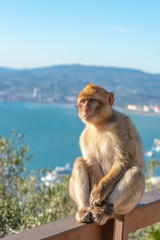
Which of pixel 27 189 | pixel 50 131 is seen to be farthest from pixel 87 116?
pixel 50 131

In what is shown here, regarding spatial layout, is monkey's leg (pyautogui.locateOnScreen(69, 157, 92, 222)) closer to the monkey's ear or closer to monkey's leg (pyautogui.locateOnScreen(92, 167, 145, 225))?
monkey's leg (pyautogui.locateOnScreen(92, 167, 145, 225))

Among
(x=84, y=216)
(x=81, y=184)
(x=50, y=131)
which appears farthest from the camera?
(x=50, y=131)

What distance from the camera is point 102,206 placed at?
68.5 inches

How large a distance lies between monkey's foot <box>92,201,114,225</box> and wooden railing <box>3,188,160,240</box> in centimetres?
4

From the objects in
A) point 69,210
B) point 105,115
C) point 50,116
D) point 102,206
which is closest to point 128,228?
point 102,206

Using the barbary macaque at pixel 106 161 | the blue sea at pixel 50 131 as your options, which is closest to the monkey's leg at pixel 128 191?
the barbary macaque at pixel 106 161

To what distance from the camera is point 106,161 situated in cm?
196

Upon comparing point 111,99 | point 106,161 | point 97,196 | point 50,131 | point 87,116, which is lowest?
point 50,131

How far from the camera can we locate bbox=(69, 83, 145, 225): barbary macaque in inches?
69.3

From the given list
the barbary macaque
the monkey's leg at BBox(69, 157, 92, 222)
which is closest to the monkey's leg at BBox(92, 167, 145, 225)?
the barbary macaque

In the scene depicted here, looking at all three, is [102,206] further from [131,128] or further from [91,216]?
[131,128]

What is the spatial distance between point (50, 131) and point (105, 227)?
51.5 metres

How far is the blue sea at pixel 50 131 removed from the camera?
122 ft

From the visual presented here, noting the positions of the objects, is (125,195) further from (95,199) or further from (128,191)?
(95,199)
